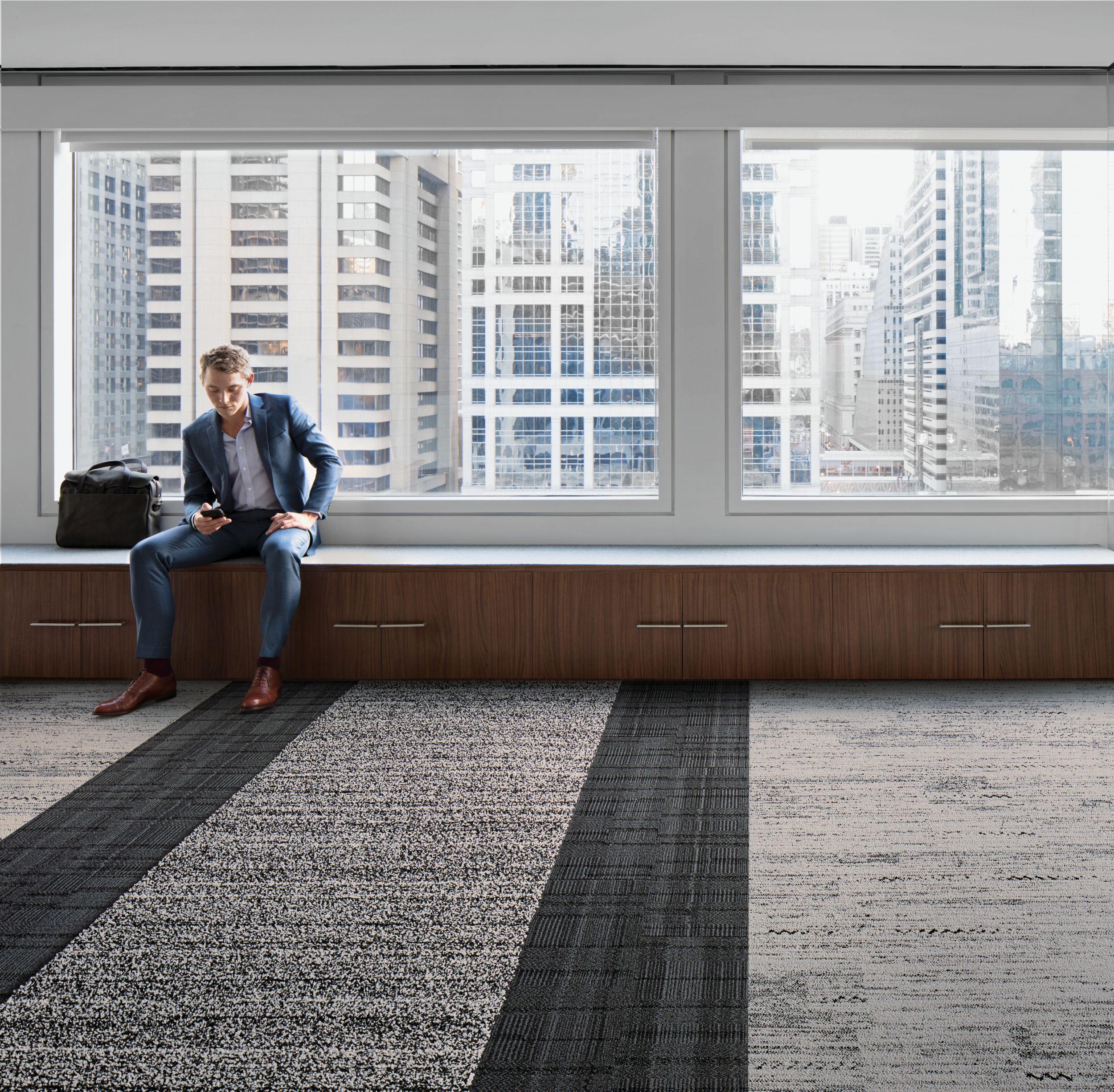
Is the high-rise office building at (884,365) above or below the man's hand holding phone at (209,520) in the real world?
above

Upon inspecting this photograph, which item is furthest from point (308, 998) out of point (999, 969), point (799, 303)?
point (799, 303)

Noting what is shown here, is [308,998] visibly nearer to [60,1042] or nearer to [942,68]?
[60,1042]

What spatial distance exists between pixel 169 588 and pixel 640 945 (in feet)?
8.03

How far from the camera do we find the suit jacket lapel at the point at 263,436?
13.2ft

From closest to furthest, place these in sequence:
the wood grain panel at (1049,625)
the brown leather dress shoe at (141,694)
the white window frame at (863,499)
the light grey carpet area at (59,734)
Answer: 1. the light grey carpet area at (59,734)
2. the brown leather dress shoe at (141,694)
3. the wood grain panel at (1049,625)
4. the white window frame at (863,499)

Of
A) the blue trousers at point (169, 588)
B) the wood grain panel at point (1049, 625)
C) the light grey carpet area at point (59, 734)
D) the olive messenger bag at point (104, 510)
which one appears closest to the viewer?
the light grey carpet area at point (59, 734)

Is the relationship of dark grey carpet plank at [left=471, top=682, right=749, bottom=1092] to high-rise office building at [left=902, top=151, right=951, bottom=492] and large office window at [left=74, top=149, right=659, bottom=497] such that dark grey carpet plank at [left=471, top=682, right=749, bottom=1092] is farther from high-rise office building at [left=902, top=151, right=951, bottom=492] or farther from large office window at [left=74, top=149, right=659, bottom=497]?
high-rise office building at [left=902, top=151, right=951, bottom=492]

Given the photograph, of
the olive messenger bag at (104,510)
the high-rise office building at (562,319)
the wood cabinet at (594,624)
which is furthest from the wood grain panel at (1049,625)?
the olive messenger bag at (104,510)

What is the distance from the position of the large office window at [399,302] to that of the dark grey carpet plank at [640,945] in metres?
1.97

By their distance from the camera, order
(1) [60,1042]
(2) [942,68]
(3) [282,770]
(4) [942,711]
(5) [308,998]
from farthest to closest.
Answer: (2) [942,68] → (4) [942,711] → (3) [282,770] → (5) [308,998] → (1) [60,1042]

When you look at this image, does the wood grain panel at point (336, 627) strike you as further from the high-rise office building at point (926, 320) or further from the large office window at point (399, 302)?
the high-rise office building at point (926, 320)

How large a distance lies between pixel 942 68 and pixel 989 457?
5.38ft

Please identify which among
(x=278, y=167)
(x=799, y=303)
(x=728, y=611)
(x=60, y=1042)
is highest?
(x=278, y=167)

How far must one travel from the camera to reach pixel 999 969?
1868 millimetres
